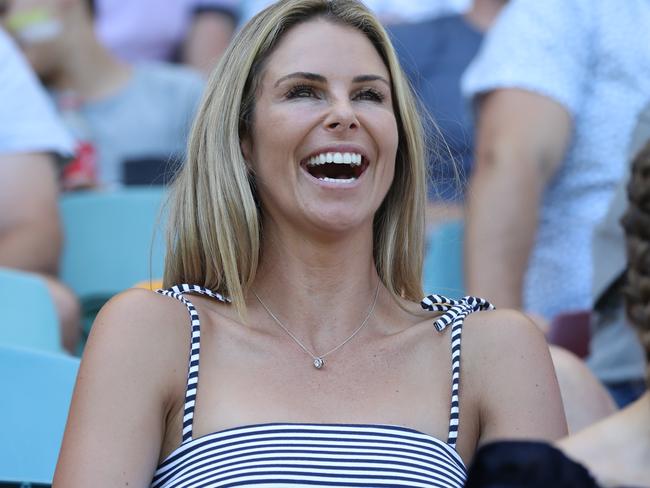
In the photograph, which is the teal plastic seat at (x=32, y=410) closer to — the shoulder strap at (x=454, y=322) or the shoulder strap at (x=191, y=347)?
the shoulder strap at (x=191, y=347)

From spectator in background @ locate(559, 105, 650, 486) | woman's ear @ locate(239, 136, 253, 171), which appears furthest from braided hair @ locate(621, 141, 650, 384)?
woman's ear @ locate(239, 136, 253, 171)

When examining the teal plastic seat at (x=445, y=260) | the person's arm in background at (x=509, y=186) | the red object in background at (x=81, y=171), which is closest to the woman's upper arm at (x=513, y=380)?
the person's arm in background at (x=509, y=186)

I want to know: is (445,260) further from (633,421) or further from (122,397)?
(633,421)

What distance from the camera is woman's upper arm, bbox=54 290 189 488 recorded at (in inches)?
81.4

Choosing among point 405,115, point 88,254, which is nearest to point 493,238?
point 405,115

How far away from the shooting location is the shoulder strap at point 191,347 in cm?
218

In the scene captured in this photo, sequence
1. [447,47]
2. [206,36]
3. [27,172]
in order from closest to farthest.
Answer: [27,172] → [447,47] → [206,36]

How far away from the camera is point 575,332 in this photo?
3.25m

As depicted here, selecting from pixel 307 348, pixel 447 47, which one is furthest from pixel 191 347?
pixel 447 47

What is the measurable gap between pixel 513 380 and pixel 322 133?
0.57 m

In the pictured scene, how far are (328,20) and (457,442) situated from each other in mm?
872

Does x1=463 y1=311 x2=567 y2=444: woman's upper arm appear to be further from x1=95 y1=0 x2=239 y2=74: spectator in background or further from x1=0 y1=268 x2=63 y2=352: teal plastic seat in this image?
x1=95 y1=0 x2=239 y2=74: spectator in background

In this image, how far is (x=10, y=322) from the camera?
2.84 meters

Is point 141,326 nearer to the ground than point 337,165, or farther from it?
nearer to the ground
